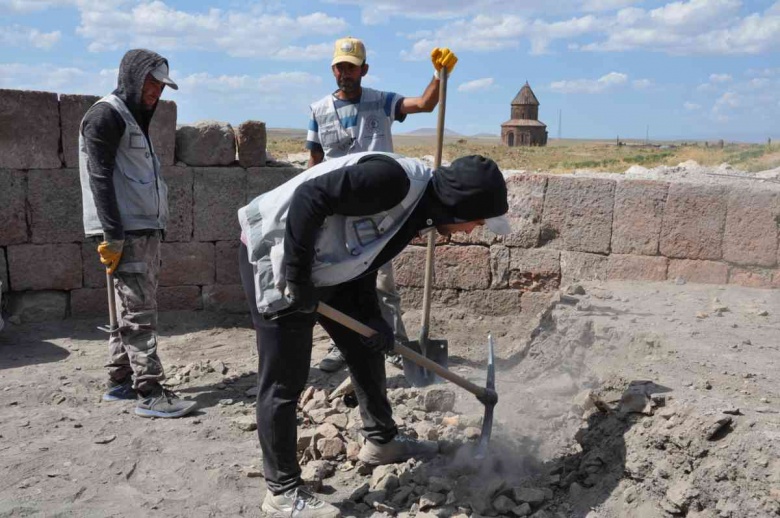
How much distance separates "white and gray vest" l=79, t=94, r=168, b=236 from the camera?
4430 mm

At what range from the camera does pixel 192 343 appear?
6305 mm

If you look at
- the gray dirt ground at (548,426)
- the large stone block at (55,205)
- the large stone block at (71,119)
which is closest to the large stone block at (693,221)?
the gray dirt ground at (548,426)

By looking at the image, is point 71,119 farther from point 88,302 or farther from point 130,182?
point 130,182

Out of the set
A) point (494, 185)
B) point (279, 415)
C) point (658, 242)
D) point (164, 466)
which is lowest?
point (164, 466)

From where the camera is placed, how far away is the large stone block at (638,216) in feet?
20.2

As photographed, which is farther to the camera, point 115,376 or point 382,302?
point 382,302

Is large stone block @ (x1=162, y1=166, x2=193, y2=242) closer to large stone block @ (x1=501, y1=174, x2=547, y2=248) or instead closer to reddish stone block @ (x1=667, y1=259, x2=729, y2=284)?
large stone block @ (x1=501, y1=174, x2=547, y2=248)

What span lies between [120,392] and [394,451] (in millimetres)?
2060

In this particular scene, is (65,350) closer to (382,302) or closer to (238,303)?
(238,303)

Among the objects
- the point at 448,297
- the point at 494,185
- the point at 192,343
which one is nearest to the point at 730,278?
Answer: the point at 448,297

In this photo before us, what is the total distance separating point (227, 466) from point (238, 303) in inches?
126

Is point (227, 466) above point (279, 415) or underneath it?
underneath

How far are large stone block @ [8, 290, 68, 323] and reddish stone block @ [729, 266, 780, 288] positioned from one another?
5655 mm

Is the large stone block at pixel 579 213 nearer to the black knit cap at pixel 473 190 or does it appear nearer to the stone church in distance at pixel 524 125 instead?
the black knit cap at pixel 473 190
